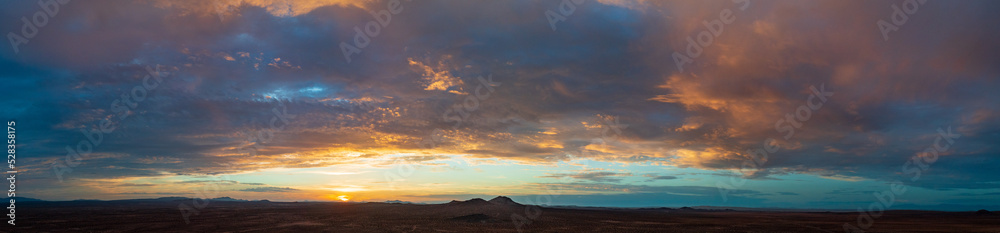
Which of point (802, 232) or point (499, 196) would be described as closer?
point (802, 232)

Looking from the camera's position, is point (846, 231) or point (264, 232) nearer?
point (264, 232)

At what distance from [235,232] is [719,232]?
1844 inches

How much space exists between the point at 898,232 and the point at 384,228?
170 ft

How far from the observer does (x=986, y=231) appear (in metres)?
49.7

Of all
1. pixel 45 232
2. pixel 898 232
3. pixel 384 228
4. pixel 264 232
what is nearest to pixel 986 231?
pixel 898 232

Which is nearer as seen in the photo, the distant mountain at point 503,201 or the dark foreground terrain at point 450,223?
the dark foreground terrain at point 450,223

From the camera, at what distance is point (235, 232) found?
4462 cm

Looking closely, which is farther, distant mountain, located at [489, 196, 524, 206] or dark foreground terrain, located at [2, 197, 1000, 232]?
distant mountain, located at [489, 196, 524, 206]

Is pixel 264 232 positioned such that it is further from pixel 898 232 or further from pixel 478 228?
pixel 898 232

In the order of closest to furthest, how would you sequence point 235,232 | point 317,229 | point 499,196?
point 235,232 < point 317,229 < point 499,196

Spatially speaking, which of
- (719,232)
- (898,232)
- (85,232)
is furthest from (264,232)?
(898,232)

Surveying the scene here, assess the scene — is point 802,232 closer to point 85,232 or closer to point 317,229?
point 317,229

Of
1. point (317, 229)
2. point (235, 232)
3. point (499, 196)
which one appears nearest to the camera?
point (235, 232)

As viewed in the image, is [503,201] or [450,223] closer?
[450,223]
